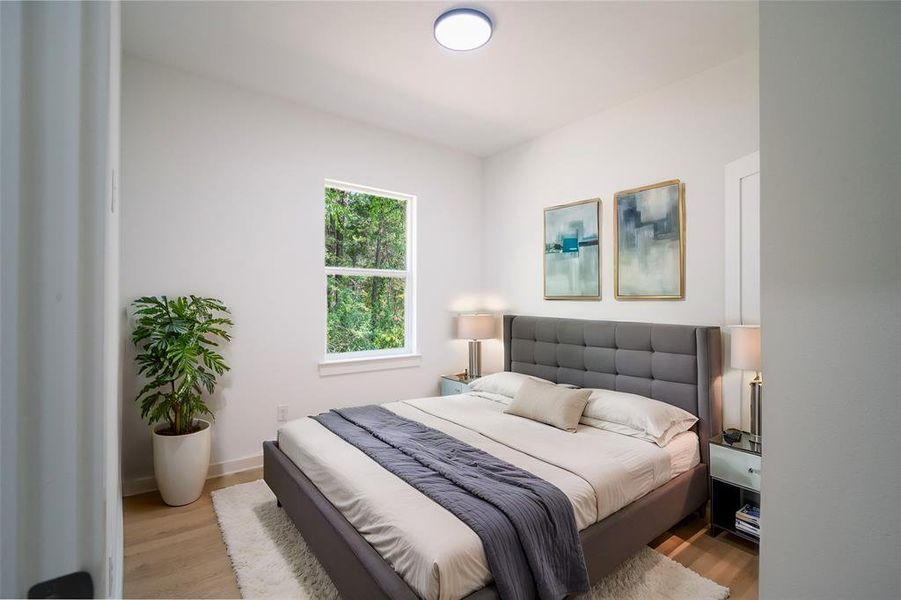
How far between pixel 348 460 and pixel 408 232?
8.46 feet

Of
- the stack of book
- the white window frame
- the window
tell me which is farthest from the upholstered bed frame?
the window

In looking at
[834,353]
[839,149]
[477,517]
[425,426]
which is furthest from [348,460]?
[839,149]

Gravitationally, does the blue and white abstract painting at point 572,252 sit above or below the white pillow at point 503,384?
above

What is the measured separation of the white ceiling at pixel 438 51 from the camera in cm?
230

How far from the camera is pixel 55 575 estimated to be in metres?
0.43

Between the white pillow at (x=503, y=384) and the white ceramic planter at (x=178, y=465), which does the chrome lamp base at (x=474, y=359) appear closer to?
the white pillow at (x=503, y=384)

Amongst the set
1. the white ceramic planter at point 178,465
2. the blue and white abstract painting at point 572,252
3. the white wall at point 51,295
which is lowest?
the white ceramic planter at point 178,465

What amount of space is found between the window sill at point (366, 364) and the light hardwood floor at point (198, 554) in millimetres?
1272

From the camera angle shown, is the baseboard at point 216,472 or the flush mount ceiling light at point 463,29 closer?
the flush mount ceiling light at point 463,29

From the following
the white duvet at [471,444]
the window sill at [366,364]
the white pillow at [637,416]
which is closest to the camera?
the white duvet at [471,444]

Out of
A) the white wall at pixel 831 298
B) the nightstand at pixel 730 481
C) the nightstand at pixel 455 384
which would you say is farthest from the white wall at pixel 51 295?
the nightstand at pixel 455 384

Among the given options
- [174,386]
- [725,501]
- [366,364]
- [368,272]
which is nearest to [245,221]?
[368,272]

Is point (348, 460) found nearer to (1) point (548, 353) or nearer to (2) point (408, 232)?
(1) point (548, 353)

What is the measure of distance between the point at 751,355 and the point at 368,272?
9.85ft
